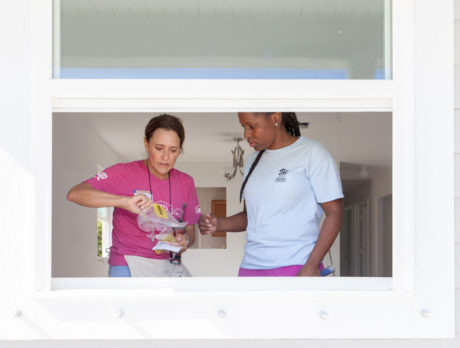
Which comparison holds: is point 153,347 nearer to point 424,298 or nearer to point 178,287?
point 178,287

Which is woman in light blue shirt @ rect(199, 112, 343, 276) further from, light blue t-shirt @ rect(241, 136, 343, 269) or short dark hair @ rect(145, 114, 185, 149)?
short dark hair @ rect(145, 114, 185, 149)

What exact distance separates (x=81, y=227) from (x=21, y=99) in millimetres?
5397

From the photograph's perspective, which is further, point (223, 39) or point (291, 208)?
point (291, 208)

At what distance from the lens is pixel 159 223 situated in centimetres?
254

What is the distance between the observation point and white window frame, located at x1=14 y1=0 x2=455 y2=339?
5.76 feet

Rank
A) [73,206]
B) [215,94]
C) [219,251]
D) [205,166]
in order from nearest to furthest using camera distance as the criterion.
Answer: [215,94], [73,206], [219,251], [205,166]

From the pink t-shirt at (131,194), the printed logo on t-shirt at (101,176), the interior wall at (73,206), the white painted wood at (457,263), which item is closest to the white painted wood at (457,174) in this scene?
the white painted wood at (457,263)

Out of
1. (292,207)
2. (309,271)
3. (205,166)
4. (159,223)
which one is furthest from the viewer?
(205,166)

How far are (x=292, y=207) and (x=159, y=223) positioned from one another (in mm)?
603

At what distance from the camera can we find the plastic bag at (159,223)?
2.50 metres

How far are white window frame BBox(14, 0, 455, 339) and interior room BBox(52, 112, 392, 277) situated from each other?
3278 millimetres

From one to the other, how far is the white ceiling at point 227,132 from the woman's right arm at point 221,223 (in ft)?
10.2

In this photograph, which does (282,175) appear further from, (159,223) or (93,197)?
(93,197)

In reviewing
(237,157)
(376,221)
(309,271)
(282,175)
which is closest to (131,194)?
(282,175)
